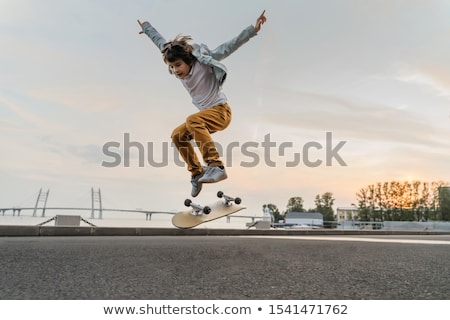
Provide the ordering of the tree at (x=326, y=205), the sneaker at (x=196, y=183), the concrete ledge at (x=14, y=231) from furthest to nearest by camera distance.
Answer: the tree at (x=326, y=205)
the concrete ledge at (x=14, y=231)
the sneaker at (x=196, y=183)

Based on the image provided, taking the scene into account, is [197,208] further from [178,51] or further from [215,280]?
[215,280]

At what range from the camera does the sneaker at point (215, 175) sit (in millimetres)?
5191

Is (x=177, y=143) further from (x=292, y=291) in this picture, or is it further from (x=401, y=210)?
(x=401, y=210)

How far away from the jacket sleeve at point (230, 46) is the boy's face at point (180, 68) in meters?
0.41

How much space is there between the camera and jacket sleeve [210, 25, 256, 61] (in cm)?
523

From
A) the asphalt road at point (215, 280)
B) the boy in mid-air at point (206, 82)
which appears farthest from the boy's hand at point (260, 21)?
the asphalt road at point (215, 280)

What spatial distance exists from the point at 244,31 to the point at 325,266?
3.50 m

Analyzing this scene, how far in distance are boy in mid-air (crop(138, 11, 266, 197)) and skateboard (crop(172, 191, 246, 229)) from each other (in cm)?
90

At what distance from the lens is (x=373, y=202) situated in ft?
207

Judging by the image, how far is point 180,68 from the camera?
203 inches

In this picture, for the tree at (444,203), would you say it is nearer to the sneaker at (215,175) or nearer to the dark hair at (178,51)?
the sneaker at (215,175)

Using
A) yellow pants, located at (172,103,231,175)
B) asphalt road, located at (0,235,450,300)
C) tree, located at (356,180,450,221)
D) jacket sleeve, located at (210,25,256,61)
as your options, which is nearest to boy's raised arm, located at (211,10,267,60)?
jacket sleeve, located at (210,25,256,61)

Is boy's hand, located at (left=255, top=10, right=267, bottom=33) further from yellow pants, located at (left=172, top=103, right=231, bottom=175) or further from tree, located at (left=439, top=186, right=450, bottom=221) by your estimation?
tree, located at (left=439, top=186, right=450, bottom=221)
